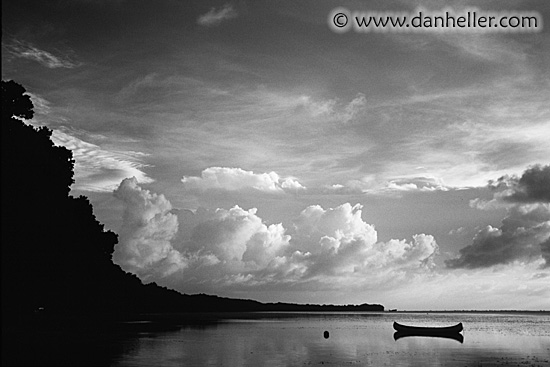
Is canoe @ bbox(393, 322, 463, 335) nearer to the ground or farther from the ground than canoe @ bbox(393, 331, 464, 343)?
farther from the ground

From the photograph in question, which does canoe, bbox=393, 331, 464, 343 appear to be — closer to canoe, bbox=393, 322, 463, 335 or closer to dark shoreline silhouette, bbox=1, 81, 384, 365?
canoe, bbox=393, 322, 463, 335

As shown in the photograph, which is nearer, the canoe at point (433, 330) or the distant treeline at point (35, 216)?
the distant treeline at point (35, 216)

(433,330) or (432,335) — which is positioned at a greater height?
(433,330)

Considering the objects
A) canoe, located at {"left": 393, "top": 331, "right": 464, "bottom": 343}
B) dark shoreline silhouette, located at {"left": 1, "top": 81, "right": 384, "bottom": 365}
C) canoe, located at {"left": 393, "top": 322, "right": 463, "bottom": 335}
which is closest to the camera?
dark shoreline silhouette, located at {"left": 1, "top": 81, "right": 384, "bottom": 365}

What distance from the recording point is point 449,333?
94.4 meters

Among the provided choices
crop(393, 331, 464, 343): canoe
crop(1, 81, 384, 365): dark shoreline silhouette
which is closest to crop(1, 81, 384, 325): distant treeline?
crop(1, 81, 384, 365): dark shoreline silhouette

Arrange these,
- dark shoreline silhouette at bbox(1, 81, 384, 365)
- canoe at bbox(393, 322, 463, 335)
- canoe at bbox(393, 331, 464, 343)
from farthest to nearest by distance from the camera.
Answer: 1. canoe at bbox(393, 322, 463, 335)
2. canoe at bbox(393, 331, 464, 343)
3. dark shoreline silhouette at bbox(1, 81, 384, 365)

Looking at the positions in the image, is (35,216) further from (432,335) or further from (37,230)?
(432,335)

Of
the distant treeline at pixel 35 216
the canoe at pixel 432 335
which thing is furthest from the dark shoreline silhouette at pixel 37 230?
the canoe at pixel 432 335

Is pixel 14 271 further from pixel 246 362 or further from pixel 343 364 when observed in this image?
pixel 343 364

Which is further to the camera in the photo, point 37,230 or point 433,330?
point 433,330

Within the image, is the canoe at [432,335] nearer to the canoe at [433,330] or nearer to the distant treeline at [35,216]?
the canoe at [433,330]

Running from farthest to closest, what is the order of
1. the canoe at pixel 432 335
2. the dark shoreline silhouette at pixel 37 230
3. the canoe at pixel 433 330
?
the canoe at pixel 433 330
the canoe at pixel 432 335
the dark shoreline silhouette at pixel 37 230

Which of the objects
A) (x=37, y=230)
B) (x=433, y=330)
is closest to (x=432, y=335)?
(x=433, y=330)
